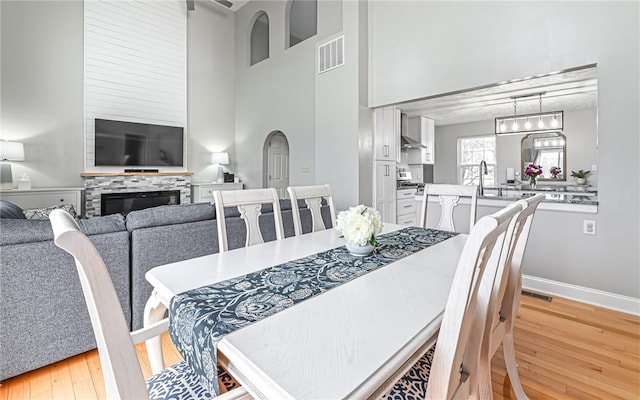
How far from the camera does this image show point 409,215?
18.5 ft

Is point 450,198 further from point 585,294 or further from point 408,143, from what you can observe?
point 408,143

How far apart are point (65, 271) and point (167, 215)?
604mm

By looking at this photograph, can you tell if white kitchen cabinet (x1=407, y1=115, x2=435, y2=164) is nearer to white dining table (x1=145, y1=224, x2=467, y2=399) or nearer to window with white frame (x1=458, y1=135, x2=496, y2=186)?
window with white frame (x1=458, y1=135, x2=496, y2=186)

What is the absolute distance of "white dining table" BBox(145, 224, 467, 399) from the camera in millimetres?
635

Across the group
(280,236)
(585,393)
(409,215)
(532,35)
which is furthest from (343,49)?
(585,393)

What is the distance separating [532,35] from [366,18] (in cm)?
214

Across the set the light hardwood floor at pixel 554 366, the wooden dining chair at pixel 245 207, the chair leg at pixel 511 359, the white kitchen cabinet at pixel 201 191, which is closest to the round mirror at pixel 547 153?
the light hardwood floor at pixel 554 366

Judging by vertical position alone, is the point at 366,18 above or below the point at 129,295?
above

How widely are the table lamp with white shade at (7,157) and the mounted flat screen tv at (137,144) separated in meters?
0.99

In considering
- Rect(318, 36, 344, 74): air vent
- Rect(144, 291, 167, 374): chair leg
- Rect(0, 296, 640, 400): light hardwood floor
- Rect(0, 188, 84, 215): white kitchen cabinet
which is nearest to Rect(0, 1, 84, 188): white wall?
A: Rect(0, 188, 84, 215): white kitchen cabinet

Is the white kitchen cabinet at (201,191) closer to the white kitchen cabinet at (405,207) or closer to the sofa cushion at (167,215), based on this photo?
the white kitchen cabinet at (405,207)

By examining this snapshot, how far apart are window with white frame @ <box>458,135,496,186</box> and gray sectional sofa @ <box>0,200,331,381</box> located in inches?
293

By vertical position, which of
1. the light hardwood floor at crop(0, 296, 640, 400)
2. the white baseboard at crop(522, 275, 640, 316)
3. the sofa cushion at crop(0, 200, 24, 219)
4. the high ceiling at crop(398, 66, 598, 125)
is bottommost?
the light hardwood floor at crop(0, 296, 640, 400)

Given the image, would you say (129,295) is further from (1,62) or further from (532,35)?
(1,62)
